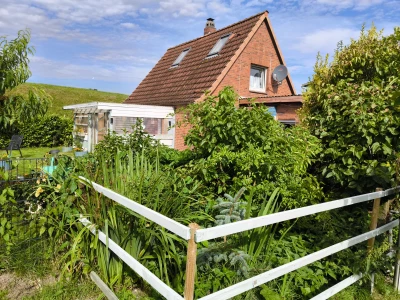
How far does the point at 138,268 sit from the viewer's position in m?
2.34

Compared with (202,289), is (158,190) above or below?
Result: above

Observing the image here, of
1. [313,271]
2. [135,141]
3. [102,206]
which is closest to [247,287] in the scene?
[313,271]

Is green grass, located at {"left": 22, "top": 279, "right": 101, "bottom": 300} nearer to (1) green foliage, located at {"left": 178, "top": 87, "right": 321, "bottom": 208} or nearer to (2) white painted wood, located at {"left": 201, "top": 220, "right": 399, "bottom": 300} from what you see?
(2) white painted wood, located at {"left": 201, "top": 220, "right": 399, "bottom": 300}

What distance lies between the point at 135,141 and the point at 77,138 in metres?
10.5

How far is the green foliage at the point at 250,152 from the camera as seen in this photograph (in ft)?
11.7

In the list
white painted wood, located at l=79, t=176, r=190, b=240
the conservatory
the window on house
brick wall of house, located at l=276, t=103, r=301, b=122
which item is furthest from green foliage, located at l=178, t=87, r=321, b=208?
the window on house

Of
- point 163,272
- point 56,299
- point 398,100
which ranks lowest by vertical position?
point 56,299

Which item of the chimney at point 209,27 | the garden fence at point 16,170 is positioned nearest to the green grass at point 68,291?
the garden fence at point 16,170

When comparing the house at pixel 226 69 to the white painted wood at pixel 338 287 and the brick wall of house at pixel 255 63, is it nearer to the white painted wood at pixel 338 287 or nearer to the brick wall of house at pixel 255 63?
the brick wall of house at pixel 255 63

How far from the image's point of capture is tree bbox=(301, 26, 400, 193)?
365 centimetres

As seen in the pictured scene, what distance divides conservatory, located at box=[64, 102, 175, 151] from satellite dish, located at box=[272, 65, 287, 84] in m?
5.19

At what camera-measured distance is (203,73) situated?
14.0 metres

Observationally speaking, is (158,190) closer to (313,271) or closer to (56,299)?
(56,299)

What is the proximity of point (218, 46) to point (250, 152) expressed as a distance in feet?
40.4
